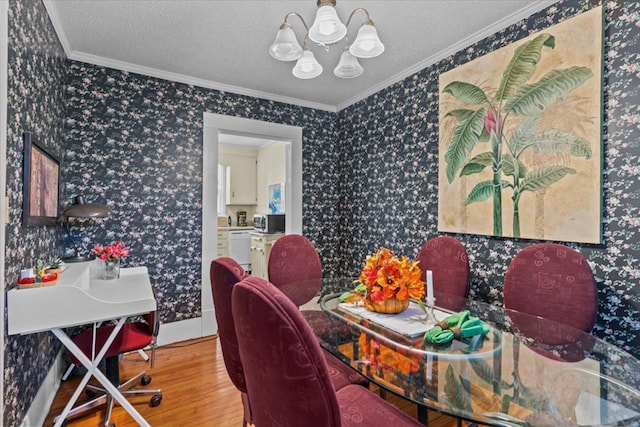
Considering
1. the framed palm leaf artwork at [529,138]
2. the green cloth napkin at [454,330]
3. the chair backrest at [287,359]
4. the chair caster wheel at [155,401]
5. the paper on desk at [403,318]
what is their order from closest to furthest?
the chair backrest at [287,359] → the green cloth napkin at [454,330] → the paper on desk at [403,318] → the framed palm leaf artwork at [529,138] → the chair caster wheel at [155,401]

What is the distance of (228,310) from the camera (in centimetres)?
139

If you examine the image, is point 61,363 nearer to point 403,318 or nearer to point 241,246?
point 403,318

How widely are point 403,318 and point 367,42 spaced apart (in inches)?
57.6

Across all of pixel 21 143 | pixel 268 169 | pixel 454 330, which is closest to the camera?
pixel 454 330

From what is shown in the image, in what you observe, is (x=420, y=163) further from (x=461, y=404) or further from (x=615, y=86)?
(x=461, y=404)

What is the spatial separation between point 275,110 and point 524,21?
8.23ft

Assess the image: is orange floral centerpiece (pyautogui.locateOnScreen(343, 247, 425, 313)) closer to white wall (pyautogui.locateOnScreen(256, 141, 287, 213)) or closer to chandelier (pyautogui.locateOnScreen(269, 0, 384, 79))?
chandelier (pyautogui.locateOnScreen(269, 0, 384, 79))

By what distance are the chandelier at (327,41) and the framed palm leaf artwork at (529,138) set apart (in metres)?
1.06

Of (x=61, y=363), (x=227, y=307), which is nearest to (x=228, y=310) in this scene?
(x=227, y=307)

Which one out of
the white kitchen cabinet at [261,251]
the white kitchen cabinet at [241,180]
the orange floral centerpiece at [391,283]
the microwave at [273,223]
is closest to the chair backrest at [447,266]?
the orange floral centerpiece at [391,283]

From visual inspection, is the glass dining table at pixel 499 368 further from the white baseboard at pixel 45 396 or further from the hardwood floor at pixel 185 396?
the white baseboard at pixel 45 396

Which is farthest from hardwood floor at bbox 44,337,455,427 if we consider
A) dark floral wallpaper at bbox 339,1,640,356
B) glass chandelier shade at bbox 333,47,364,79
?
glass chandelier shade at bbox 333,47,364,79

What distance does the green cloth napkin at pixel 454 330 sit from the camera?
1298 mm

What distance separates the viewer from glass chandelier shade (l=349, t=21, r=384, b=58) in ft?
5.59
